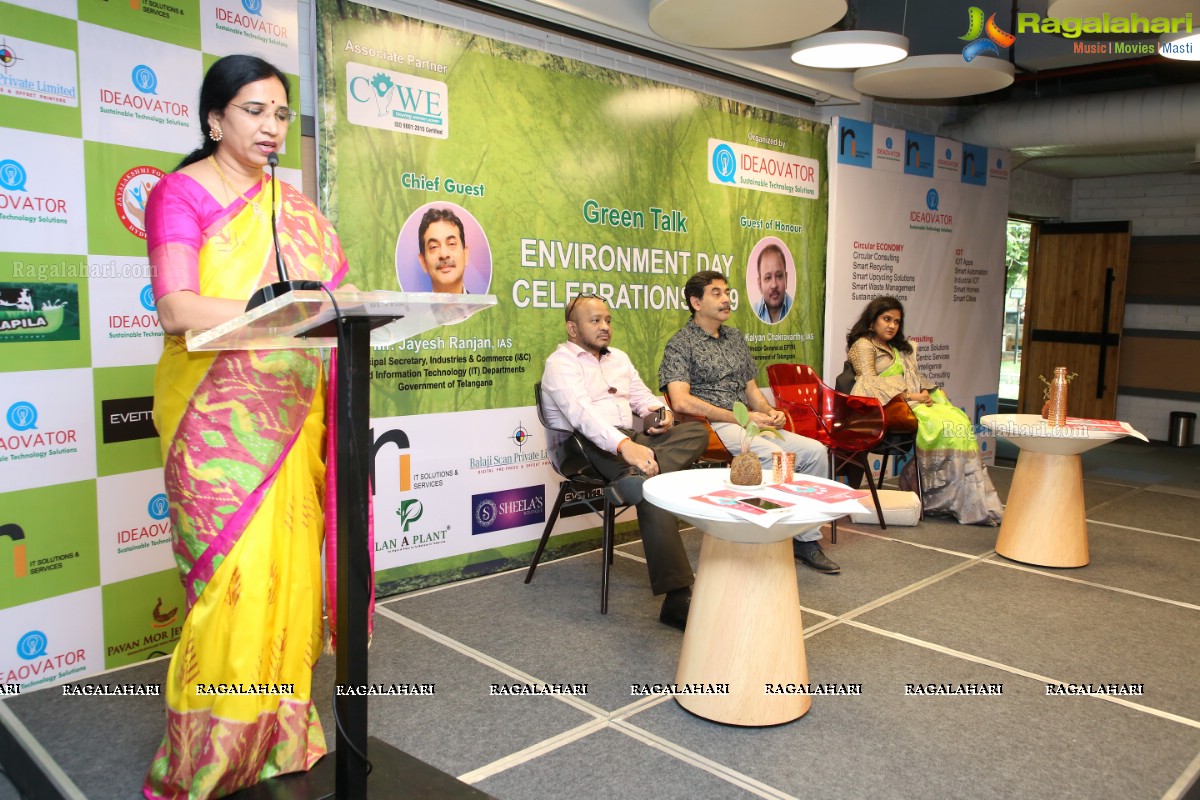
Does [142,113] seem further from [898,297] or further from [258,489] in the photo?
[898,297]

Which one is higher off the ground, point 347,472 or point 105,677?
point 347,472

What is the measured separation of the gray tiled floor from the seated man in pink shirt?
0.25 m

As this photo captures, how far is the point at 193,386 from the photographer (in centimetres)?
200

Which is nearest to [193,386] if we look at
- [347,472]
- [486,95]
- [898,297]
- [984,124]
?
[347,472]

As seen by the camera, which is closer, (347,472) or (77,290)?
Result: (347,472)

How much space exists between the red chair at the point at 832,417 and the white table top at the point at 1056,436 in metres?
0.61

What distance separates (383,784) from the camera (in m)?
2.14

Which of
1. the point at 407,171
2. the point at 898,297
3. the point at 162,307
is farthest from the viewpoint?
the point at 898,297

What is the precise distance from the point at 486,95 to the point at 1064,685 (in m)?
3.22

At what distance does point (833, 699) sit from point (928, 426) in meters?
2.66

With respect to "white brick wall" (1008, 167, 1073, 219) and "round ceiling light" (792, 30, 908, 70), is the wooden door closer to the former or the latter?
"white brick wall" (1008, 167, 1073, 219)

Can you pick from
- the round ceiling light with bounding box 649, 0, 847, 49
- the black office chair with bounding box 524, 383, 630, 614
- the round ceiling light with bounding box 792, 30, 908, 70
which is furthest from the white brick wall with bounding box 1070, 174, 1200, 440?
the black office chair with bounding box 524, 383, 630, 614

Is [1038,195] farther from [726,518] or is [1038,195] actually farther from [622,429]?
[726,518]

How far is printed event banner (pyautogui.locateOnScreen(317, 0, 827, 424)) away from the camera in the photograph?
11.8 feet
